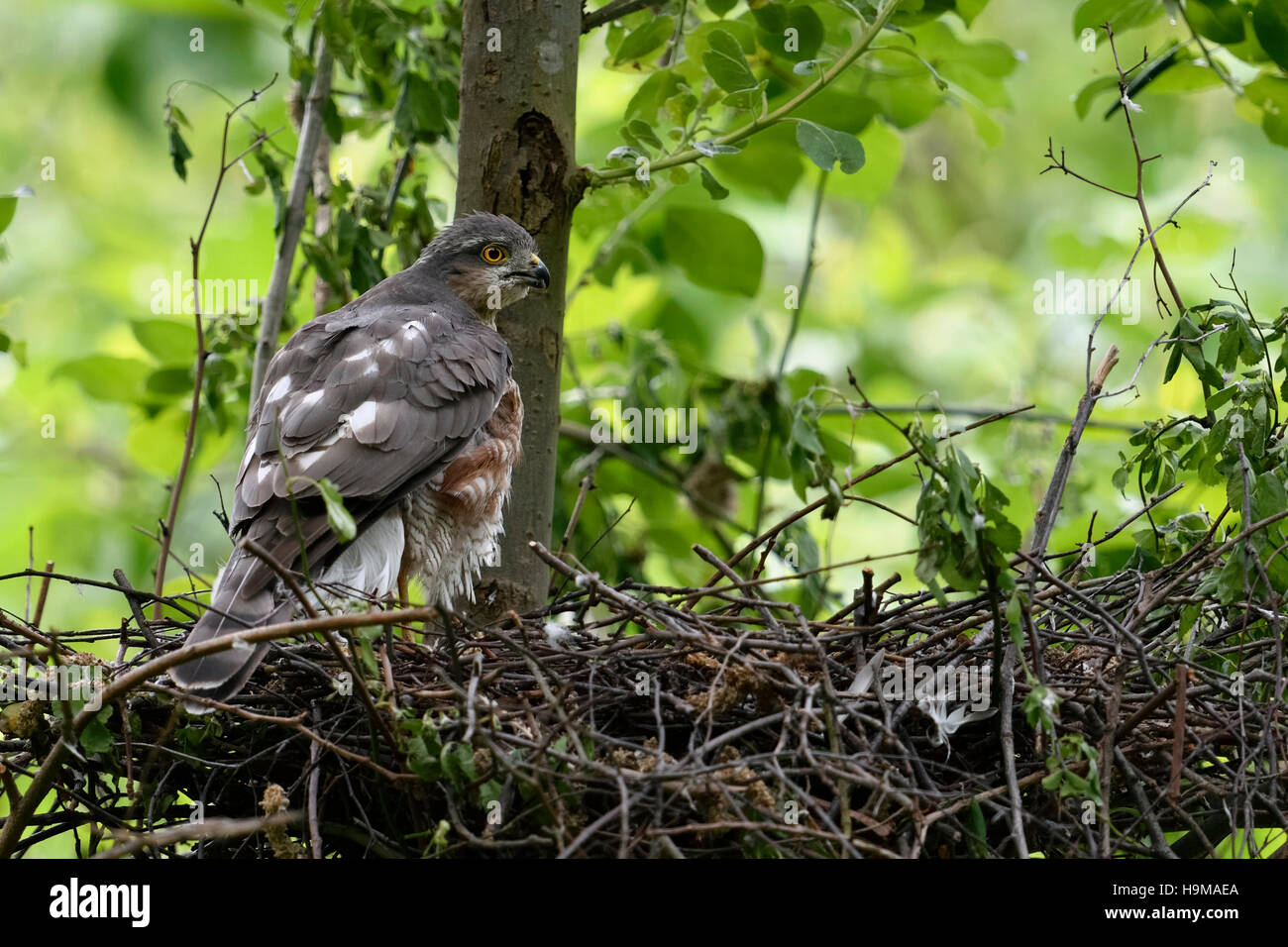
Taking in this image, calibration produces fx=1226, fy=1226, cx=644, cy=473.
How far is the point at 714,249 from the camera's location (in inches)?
200

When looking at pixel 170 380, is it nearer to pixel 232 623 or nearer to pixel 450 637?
pixel 232 623

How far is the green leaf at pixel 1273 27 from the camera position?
3883mm

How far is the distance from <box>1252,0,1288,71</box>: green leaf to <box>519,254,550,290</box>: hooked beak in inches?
96.5

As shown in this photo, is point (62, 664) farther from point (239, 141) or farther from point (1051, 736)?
point (239, 141)

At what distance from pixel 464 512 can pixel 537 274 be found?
898 mm

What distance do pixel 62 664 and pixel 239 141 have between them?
116 inches

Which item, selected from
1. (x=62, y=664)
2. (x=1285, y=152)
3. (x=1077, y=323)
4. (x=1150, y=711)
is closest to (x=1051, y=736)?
(x=1150, y=711)

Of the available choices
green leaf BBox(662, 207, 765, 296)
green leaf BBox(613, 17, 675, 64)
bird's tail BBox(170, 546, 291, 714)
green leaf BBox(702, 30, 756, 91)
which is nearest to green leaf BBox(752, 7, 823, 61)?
green leaf BBox(613, 17, 675, 64)

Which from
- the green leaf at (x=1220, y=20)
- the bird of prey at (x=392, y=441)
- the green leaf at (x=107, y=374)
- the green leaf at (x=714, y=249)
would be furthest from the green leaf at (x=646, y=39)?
the green leaf at (x=107, y=374)

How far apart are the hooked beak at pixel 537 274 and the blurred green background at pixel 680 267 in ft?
1.91

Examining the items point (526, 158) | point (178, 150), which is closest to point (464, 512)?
point (526, 158)

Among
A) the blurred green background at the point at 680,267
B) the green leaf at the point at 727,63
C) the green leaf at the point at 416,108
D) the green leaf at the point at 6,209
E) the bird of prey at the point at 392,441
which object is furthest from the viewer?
the blurred green background at the point at 680,267

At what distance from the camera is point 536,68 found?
420cm

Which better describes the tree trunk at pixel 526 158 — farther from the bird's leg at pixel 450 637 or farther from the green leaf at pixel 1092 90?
the green leaf at pixel 1092 90
